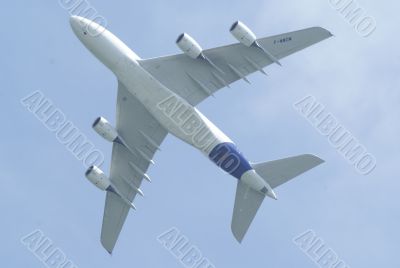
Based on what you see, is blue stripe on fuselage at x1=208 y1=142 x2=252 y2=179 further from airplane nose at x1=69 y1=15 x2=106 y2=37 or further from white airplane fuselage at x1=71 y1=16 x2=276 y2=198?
airplane nose at x1=69 y1=15 x2=106 y2=37

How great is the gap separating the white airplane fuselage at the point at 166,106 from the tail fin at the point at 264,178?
2.33 feet

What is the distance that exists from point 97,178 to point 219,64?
1475 cm

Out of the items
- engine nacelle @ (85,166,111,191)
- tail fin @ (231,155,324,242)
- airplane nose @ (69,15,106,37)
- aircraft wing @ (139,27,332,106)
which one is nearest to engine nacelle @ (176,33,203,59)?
aircraft wing @ (139,27,332,106)

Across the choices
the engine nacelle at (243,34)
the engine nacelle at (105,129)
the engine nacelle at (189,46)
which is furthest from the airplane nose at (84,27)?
the engine nacelle at (243,34)

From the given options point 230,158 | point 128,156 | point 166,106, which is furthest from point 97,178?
point 230,158

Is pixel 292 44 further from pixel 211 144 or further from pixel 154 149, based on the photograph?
pixel 154 149

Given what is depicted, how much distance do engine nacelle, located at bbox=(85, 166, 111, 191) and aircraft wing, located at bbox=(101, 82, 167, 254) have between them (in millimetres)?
1743

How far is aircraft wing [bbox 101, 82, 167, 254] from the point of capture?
7375cm

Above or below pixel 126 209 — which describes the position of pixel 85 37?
above

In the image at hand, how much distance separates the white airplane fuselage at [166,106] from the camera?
68938 mm

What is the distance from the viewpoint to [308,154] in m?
69.5

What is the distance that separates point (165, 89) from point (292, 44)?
1079 cm

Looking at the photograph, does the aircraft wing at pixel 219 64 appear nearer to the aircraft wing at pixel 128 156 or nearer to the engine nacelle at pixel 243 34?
the engine nacelle at pixel 243 34

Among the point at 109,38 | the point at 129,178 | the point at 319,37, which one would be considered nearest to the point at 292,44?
the point at 319,37
